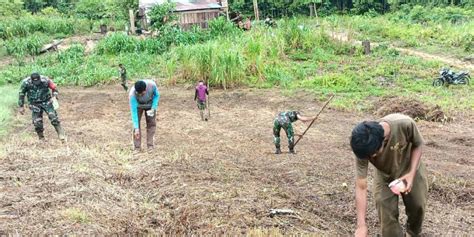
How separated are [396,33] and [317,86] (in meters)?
10.8

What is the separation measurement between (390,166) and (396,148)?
0.66 feet

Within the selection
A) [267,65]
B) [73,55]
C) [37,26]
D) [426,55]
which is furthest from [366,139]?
[37,26]

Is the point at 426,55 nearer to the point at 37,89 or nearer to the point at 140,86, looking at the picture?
the point at 140,86

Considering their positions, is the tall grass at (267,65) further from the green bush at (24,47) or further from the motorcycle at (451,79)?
the green bush at (24,47)

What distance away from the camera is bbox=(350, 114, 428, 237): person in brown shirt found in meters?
3.52

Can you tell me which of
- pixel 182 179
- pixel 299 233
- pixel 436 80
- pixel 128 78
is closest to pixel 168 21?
pixel 128 78

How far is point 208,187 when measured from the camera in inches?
224

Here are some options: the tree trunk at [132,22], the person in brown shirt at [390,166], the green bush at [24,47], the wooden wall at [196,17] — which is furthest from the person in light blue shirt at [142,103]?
the tree trunk at [132,22]

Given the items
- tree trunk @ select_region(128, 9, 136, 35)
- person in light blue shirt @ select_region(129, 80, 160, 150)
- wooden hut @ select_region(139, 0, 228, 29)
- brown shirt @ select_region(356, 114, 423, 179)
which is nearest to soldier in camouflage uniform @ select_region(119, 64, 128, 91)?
person in light blue shirt @ select_region(129, 80, 160, 150)

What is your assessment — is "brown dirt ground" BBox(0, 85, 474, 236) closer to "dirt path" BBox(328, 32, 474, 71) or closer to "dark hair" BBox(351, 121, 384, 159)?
"dark hair" BBox(351, 121, 384, 159)

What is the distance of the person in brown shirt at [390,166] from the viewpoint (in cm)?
352

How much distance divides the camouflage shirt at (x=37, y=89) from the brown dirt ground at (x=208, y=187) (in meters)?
0.92

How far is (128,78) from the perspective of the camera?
62.4 feet

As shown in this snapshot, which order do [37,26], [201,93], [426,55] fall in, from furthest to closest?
1. [37,26]
2. [426,55]
3. [201,93]
